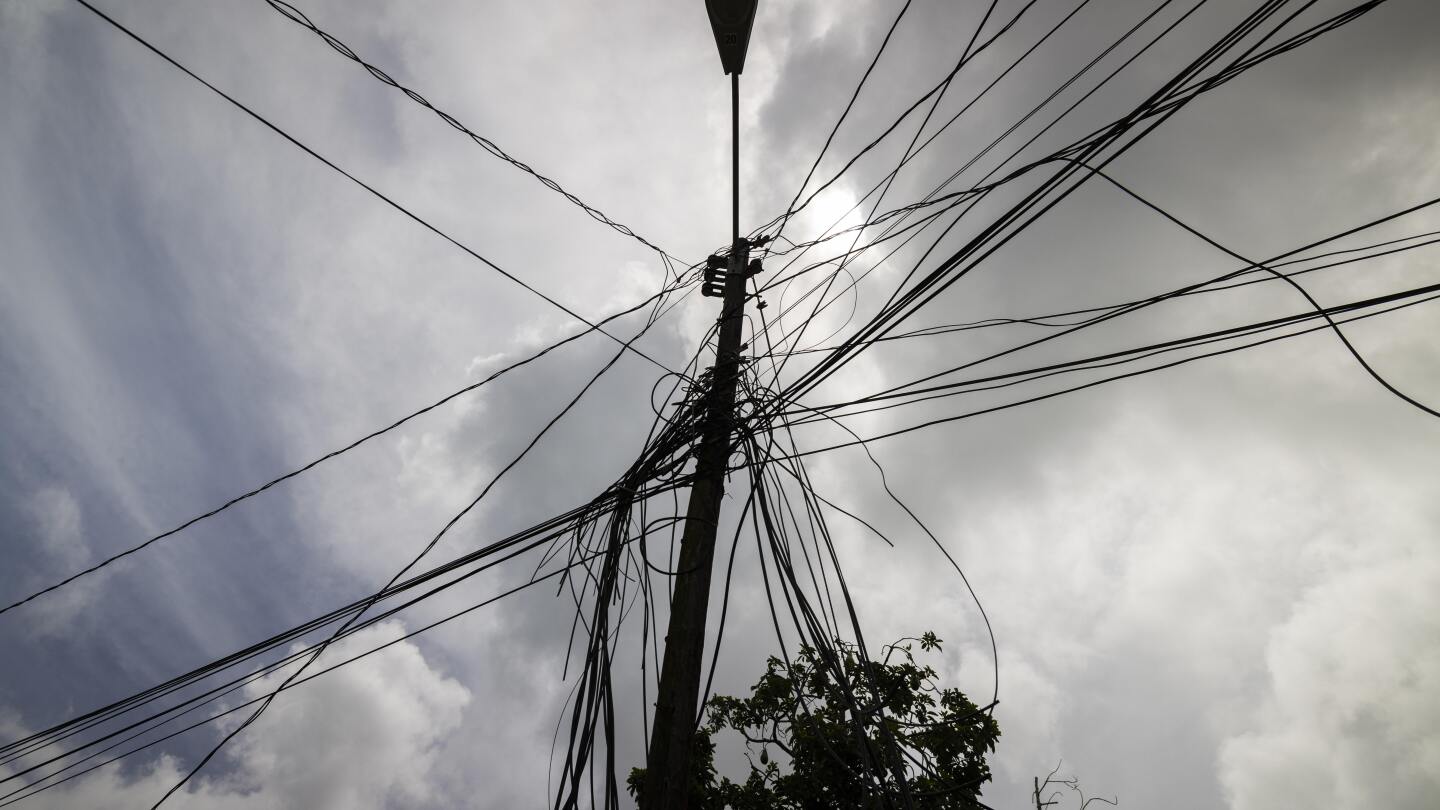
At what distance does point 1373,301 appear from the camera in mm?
1733

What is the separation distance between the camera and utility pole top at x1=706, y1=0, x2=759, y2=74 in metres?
3.48

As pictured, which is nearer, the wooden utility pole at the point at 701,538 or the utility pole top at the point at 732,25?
the wooden utility pole at the point at 701,538

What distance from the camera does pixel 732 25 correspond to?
3.54m

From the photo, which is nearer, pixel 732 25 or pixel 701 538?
pixel 701 538

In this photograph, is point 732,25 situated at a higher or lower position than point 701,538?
higher

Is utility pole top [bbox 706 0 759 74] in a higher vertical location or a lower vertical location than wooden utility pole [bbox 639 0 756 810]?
higher

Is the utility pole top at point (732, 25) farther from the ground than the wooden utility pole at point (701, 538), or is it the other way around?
the utility pole top at point (732, 25)

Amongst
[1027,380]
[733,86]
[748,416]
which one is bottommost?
[1027,380]

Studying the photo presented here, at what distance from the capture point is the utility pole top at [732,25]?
3.48 meters

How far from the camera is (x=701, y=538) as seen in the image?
2.85 meters

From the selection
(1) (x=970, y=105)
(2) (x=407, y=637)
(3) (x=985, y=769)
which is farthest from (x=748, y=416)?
(3) (x=985, y=769)

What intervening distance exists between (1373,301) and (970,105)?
2.13 m

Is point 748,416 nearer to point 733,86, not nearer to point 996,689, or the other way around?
point 996,689

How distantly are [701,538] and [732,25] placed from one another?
2.99 m
